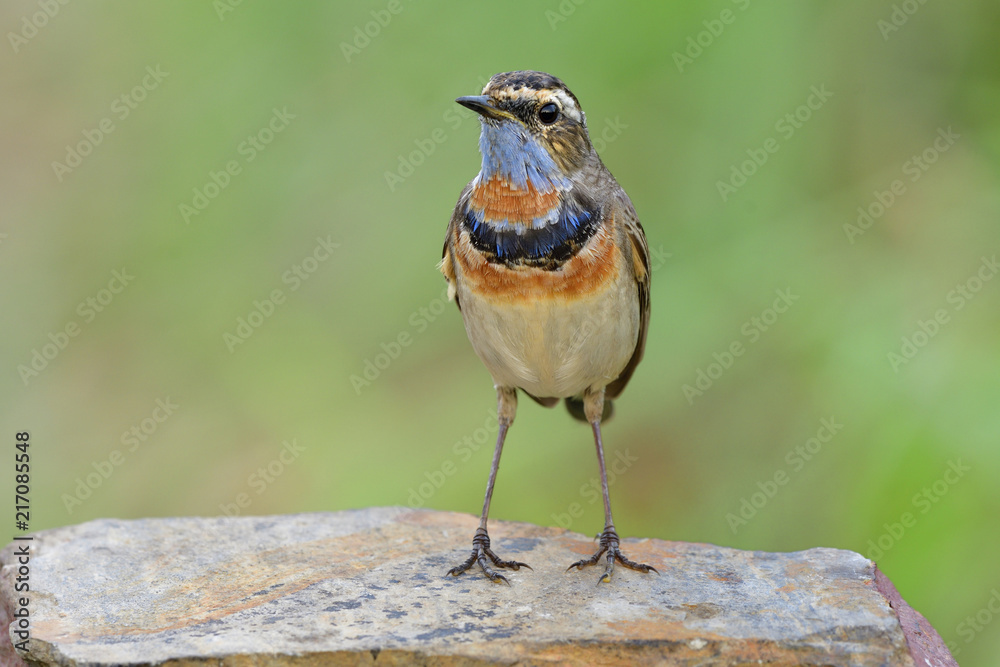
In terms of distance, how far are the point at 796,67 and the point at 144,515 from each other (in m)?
5.76

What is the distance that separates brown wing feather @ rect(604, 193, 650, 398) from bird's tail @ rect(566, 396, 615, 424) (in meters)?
0.24

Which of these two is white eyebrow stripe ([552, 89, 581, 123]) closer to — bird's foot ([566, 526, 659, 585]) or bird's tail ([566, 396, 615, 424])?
bird's tail ([566, 396, 615, 424])

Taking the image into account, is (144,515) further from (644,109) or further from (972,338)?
(972,338)

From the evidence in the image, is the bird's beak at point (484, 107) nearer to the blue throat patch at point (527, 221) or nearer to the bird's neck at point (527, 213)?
the blue throat patch at point (527, 221)

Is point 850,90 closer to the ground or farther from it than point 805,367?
farther from it

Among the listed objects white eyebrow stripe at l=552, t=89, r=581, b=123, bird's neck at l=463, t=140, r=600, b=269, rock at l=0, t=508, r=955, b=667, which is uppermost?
white eyebrow stripe at l=552, t=89, r=581, b=123

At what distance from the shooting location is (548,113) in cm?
509

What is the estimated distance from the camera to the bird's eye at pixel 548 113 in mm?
5062

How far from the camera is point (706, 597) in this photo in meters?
4.91

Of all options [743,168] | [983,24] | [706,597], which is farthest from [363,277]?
[983,24]

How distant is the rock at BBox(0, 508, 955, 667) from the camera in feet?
14.4

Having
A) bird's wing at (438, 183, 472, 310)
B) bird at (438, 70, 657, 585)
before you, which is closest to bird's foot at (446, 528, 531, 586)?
bird at (438, 70, 657, 585)

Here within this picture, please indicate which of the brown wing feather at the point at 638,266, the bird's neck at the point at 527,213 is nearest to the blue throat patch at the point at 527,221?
the bird's neck at the point at 527,213

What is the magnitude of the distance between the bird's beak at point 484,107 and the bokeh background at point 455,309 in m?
3.19
